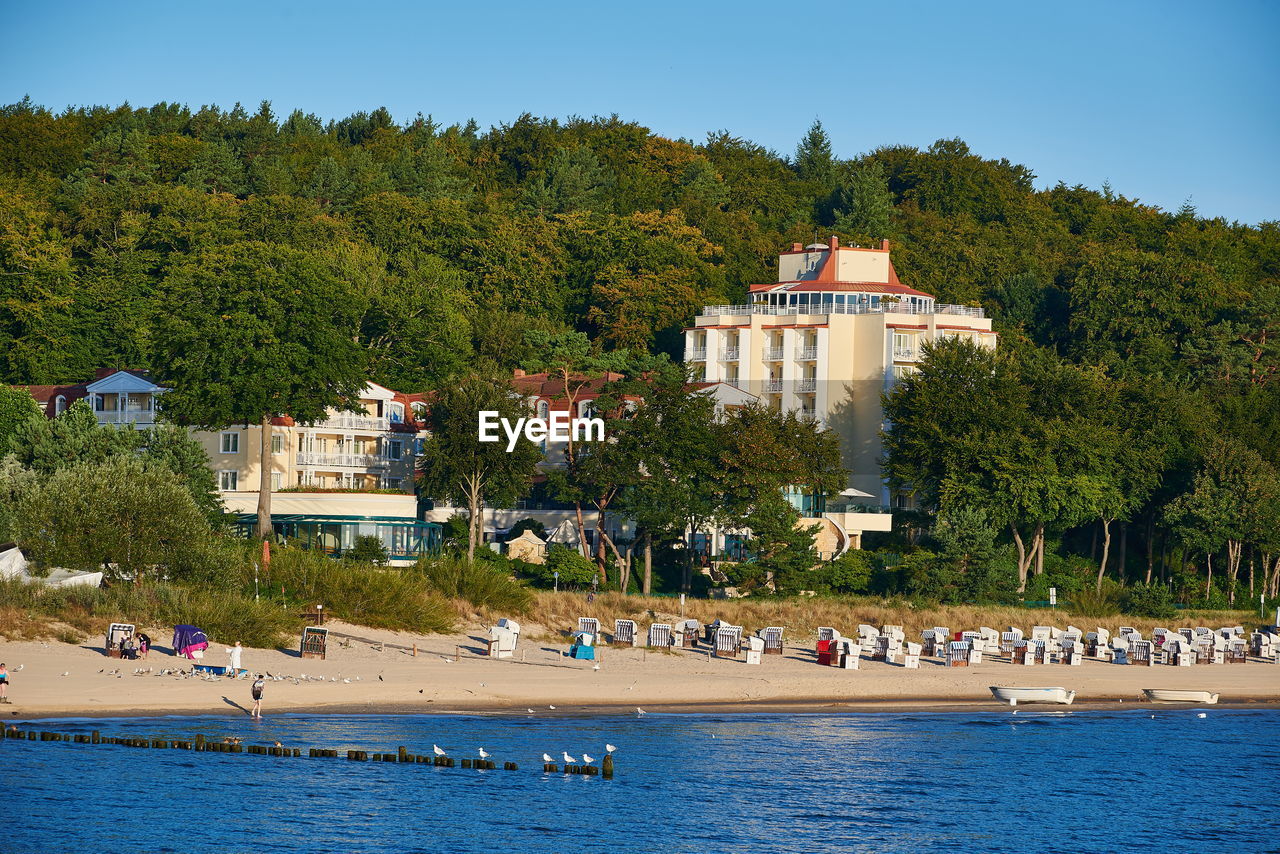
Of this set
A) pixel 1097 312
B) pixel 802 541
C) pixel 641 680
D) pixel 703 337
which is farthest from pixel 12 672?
pixel 1097 312

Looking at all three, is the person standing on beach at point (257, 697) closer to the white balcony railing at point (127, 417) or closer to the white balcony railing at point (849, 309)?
the white balcony railing at point (127, 417)

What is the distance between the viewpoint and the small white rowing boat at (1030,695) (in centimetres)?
5156

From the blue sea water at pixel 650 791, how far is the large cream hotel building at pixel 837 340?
5258 cm

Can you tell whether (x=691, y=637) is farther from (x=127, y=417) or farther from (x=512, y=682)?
(x=127, y=417)

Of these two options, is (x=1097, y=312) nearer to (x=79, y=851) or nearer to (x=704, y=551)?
(x=704, y=551)

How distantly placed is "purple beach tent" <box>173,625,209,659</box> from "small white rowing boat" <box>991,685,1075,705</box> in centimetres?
2339

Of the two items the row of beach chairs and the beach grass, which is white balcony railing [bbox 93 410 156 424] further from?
the row of beach chairs

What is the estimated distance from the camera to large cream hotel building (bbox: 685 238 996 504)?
101375 millimetres

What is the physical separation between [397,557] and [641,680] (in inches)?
1087

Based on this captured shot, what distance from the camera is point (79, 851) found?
33.0 metres

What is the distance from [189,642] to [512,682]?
881 centimetres

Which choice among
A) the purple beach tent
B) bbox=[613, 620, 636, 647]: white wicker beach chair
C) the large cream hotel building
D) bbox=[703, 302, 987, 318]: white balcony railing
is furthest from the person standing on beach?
bbox=[703, 302, 987, 318]: white balcony railing

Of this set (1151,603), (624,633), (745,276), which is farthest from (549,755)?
(745,276)

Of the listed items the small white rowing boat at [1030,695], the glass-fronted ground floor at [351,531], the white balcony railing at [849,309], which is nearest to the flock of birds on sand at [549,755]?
the small white rowing boat at [1030,695]
